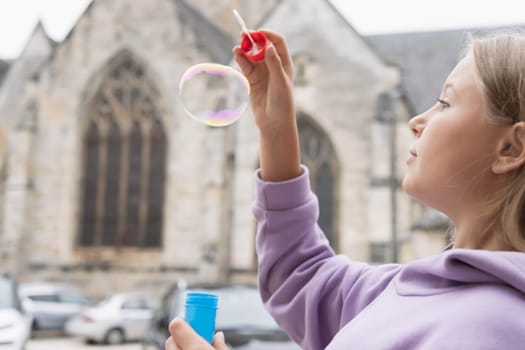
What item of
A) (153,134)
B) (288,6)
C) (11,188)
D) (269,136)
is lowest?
(11,188)

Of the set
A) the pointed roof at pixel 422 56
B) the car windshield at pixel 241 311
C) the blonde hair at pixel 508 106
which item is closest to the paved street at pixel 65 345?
the car windshield at pixel 241 311

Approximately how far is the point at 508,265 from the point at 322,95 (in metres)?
21.9

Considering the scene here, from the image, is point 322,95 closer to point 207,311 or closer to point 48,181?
point 48,181

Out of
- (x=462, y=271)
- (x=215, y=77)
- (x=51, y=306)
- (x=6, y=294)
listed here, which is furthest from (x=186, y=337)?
(x=51, y=306)

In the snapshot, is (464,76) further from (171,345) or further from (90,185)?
(90,185)

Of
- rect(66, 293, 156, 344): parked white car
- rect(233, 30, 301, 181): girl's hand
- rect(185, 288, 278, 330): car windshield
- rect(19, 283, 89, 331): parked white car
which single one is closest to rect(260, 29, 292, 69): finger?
rect(233, 30, 301, 181): girl's hand

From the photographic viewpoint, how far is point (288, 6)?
78.0 ft

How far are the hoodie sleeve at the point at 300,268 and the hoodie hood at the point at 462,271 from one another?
0.44m

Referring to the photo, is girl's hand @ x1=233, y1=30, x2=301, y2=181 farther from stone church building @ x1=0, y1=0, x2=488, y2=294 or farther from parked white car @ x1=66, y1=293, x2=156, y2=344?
stone church building @ x1=0, y1=0, x2=488, y2=294

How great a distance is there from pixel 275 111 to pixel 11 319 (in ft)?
22.2

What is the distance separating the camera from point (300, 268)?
1987 mm

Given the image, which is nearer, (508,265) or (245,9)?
(508,265)

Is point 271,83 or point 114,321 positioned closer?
point 271,83

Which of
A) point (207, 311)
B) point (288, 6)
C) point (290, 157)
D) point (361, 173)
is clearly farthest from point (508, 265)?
point (288, 6)
